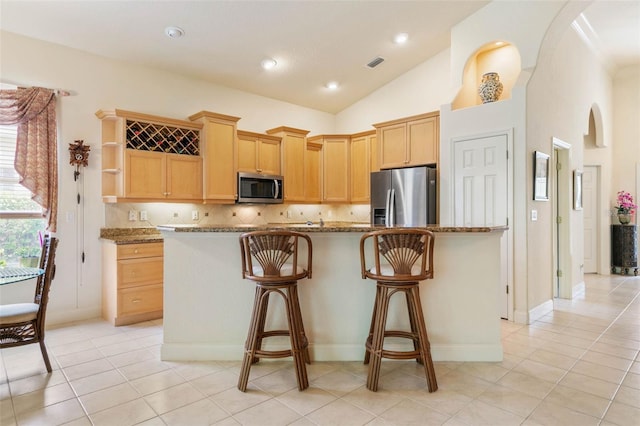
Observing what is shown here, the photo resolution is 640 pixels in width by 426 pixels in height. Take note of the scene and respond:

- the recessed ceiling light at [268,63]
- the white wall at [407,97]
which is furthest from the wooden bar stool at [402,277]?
the recessed ceiling light at [268,63]

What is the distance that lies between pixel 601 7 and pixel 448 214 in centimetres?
324

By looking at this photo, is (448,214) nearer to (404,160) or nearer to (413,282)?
(404,160)

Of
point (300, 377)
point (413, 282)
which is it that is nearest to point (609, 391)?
point (413, 282)

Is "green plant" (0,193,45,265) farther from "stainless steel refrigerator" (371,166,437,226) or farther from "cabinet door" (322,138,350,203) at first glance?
"stainless steel refrigerator" (371,166,437,226)

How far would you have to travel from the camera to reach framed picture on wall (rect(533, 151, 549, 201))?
151 inches

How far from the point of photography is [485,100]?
4098mm

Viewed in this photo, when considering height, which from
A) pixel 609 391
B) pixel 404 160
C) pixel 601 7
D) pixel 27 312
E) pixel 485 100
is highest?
pixel 601 7

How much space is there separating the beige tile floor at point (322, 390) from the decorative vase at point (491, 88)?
257 cm

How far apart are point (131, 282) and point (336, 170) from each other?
3441 millimetres

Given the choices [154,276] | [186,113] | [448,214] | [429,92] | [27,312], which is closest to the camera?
[27,312]

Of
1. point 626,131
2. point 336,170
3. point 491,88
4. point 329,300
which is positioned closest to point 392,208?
point 336,170

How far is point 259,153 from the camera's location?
5.20m

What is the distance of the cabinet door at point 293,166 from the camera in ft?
17.9

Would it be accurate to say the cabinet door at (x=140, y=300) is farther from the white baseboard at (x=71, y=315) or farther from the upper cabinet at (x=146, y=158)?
the upper cabinet at (x=146, y=158)
